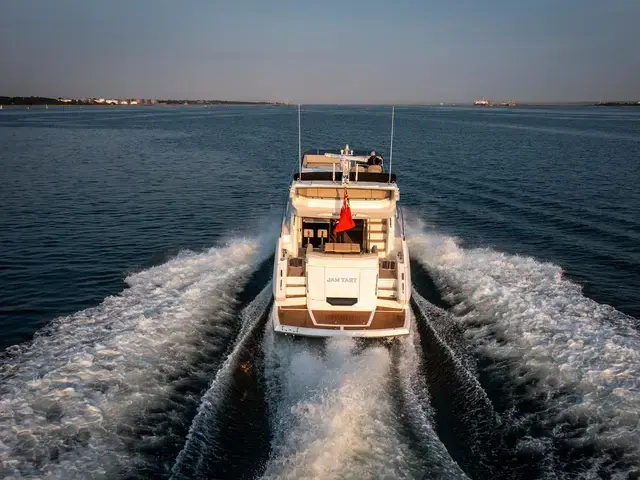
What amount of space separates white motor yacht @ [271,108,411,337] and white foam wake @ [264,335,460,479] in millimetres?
576

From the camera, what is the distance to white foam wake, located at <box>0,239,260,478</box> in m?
6.87

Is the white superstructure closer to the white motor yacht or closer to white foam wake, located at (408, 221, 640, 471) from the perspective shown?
the white motor yacht

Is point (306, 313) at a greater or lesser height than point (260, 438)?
greater

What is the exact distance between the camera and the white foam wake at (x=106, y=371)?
6871 mm

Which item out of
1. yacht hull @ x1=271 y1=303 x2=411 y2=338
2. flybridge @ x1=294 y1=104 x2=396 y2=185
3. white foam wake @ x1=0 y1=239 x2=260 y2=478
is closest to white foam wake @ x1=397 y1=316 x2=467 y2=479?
yacht hull @ x1=271 y1=303 x2=411 y2=338

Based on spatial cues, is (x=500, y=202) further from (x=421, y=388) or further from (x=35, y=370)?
(x=35, y=370)

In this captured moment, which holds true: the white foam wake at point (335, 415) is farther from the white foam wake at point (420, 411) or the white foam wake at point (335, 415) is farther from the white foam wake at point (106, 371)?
the white foam wake at point (106, 371)

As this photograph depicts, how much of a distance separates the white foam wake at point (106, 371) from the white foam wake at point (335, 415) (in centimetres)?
201

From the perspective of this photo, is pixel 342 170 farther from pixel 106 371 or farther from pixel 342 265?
pixel 106 371

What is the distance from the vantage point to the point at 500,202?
76.9ft

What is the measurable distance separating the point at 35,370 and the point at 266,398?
4526mm

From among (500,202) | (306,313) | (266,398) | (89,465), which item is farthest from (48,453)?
(500,202)

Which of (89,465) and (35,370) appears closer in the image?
(89,465)

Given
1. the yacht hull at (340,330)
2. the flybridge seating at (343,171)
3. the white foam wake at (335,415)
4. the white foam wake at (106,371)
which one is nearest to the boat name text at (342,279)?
the yacht hull at (340,330)
